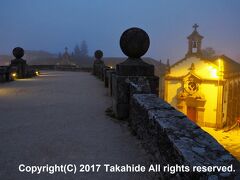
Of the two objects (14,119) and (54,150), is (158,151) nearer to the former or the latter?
(54,150)

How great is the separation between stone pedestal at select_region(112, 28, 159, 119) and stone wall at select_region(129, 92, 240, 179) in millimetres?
1418

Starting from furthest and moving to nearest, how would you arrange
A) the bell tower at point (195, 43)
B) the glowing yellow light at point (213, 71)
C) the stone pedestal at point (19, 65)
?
1. the bell tower at point (195, 43)
2. the glowing yellow light at point (213, 71)
3. the stone pedestal at point (19, 65)

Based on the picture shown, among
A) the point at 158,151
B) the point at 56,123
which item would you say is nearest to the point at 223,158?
the point at 158,151

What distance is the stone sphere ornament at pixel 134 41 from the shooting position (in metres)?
6.51

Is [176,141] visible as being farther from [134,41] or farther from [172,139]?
[134,41]

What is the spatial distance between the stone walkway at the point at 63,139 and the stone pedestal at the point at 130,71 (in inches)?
18.7

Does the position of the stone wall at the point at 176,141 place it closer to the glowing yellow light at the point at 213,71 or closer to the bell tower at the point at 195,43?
the glowing yellow light at the point at 213,71

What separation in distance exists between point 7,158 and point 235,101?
28.3 m

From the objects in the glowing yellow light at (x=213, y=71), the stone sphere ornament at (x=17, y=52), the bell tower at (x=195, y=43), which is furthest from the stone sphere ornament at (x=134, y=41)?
the bell tower at (x=195, y=43)

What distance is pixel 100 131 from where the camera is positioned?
18.1ft

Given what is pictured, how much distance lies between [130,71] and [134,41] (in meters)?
0.75

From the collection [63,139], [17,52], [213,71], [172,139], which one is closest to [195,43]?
[213,71]

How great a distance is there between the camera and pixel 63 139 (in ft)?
16.4

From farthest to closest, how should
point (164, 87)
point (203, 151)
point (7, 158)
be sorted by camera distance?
1. point (164, 87)
2. point (7, 158)
3. point (203, 151)
